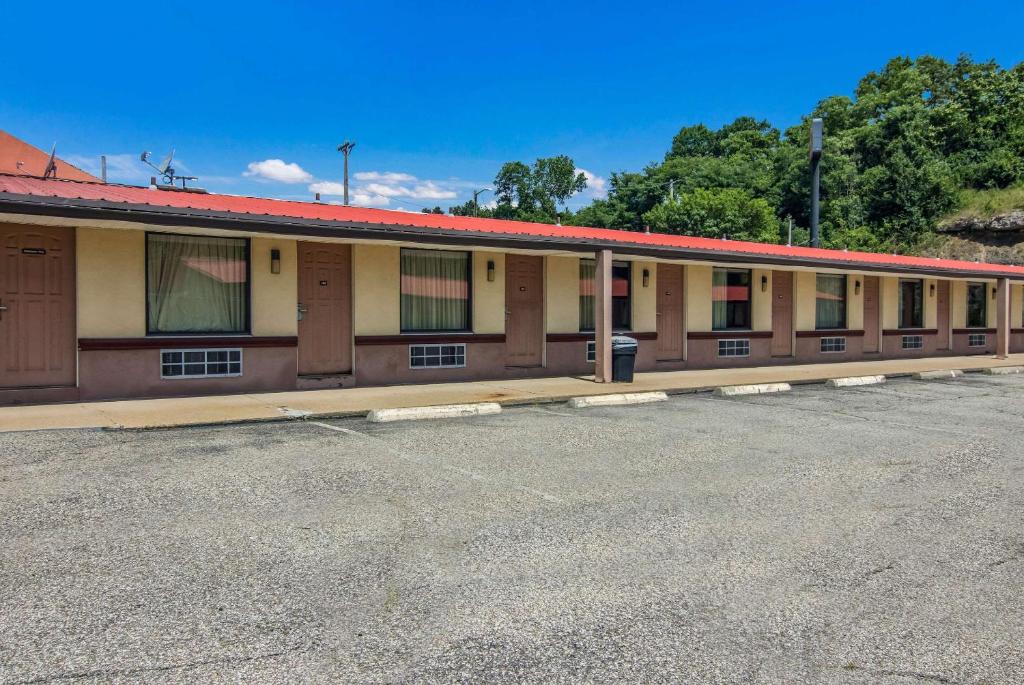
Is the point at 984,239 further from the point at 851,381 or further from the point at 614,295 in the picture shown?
the point at 614,295

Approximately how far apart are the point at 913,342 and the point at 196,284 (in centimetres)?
2143

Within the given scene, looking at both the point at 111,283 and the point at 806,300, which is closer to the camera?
the point at 111,283

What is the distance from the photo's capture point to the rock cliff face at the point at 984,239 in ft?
126

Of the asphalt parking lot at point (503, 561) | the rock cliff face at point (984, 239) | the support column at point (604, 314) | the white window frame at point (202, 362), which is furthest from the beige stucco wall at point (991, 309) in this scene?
the white window frame at point (202, 362)

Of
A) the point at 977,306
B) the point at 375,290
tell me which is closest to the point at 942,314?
the point at 977,306

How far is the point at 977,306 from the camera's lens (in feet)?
84.2

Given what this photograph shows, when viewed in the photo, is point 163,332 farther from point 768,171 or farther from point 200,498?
point 768,171

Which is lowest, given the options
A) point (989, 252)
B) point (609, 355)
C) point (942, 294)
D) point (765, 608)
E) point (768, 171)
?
point (765, 608)

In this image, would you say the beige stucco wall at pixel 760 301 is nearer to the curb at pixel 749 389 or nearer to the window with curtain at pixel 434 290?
the curb at pixel 749 389

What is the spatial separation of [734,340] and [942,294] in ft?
32.8

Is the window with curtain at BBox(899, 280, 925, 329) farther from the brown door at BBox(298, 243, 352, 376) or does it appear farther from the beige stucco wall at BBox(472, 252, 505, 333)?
the brown door at BBox(298, 243, 352, 376)

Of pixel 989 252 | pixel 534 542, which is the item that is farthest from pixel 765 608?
pixel 989 252

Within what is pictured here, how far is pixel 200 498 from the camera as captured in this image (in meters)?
5.82

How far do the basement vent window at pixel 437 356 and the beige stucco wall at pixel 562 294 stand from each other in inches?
89.4
